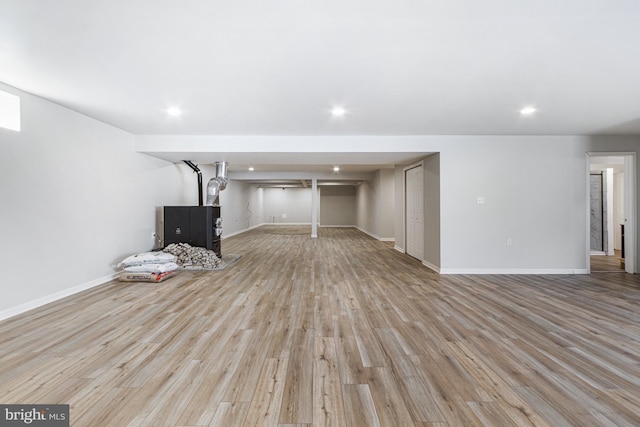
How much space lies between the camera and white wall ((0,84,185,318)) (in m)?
3.07

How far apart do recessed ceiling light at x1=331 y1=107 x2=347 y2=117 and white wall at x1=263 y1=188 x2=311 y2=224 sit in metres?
13.0

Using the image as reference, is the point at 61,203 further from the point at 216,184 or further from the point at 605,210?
the point at 605,210

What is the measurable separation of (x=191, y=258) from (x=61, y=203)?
2184 millimetres

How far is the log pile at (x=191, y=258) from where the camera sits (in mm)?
5379

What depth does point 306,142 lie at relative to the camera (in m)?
5.06

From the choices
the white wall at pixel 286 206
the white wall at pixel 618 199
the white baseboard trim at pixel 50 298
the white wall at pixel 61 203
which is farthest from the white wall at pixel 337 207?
the white baseboard trim at pixel 50 298

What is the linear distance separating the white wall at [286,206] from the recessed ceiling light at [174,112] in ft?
42.6

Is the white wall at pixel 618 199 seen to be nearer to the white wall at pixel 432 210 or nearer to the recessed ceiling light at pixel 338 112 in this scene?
the white wall at pixel 432 210

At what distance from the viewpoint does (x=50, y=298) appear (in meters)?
3.46

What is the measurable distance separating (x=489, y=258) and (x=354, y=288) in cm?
265

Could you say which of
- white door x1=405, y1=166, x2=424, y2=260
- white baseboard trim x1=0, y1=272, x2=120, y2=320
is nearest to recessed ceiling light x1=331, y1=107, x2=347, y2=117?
white door x1=405, y1=166, x2=424, y2=260

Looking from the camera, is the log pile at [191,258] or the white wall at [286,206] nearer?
the log pile at [191,258]

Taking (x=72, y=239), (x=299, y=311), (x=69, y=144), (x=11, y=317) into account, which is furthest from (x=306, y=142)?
(x=11, y=317)

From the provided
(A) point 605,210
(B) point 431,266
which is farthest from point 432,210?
(A) point 605,210
